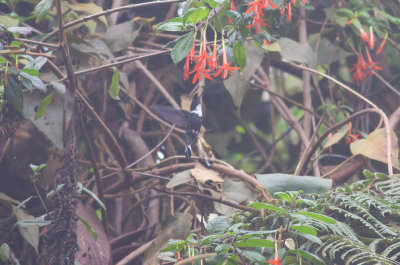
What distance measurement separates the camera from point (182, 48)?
3.48ft

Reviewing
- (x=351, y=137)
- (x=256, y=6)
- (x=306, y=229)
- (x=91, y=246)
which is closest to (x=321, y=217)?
(x=306, y=229)

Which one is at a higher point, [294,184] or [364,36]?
[364,36]

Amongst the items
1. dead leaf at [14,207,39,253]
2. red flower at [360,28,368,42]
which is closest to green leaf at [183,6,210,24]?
dead leaf at [14,207,39,253]

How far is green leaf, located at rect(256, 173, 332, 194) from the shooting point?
1.15m

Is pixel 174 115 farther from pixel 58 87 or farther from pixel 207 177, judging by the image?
pixel 58 87

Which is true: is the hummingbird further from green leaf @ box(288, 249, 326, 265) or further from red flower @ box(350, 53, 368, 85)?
red flower @ box(350, 53, 368, 85)

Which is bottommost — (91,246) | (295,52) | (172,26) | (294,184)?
(91,246)

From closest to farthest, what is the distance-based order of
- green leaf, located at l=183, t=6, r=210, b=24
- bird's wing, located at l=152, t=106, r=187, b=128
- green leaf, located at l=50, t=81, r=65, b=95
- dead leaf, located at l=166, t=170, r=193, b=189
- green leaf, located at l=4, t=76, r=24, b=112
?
green leaf, located at l=183, t=6, r=210, b=24
green leaf, located at l=4, t=76, r=24, b=112
green leaf, located at l=50, t=81, r=65, b=95
dead leaf, located at l=166, t=170, r=193, b=189
bird's wing, located at l=152, t=106, r=187, b=128

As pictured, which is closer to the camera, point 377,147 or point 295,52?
point 377,147

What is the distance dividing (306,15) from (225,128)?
0.56 metres

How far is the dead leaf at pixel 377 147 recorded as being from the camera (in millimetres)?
1414

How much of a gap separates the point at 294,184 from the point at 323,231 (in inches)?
6.0

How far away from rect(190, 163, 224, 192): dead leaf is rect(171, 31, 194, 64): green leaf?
16.8 inches

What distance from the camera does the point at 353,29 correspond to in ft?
6.15
